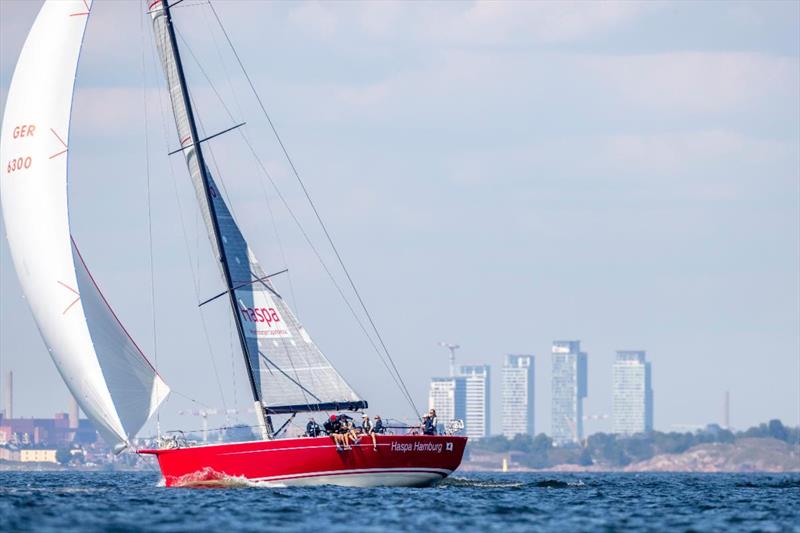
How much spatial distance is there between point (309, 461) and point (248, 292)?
5009 millimetres

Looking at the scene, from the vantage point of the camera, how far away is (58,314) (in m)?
41.0

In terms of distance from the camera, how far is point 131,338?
42969mm

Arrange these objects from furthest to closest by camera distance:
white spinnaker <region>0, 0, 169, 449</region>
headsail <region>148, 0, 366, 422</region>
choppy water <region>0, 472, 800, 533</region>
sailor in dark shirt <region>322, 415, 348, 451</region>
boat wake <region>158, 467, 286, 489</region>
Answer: headsail <region>148, 0, 366, 422</region>, sailor in dark shirt <region>322, 415, 348, 451</region>, boat wake <region>158, 467, 286, 489</region>, white spinnaker <region>0, 0, 169, 449</region>, choppy water <region>0, 472, 800, 533</region>

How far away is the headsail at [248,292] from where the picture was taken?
45.3m

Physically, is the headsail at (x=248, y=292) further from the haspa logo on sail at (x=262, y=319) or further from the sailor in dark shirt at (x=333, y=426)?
the sailor in dark shirt at (x=333, y=426)

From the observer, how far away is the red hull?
143 feet

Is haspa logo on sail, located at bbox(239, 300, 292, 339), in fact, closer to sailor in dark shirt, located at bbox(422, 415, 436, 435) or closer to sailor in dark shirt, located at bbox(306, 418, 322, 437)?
sailor in dark shirt, located at bbox(306, 418, 322, 437)

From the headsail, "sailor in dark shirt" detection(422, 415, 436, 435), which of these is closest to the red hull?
"sailor in dark shirt" detection(422, 415, 436, 435)

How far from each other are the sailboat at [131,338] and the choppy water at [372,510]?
810 millimetres

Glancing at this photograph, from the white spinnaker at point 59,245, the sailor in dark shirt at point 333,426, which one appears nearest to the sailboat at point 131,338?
the white spinnaker at point 59,245

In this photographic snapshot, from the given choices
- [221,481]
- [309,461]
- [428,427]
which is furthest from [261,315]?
[428,427]

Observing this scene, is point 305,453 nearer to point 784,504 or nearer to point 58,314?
point 58,314

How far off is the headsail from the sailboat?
27 mm

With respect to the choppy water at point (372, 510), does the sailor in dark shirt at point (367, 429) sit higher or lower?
higher
